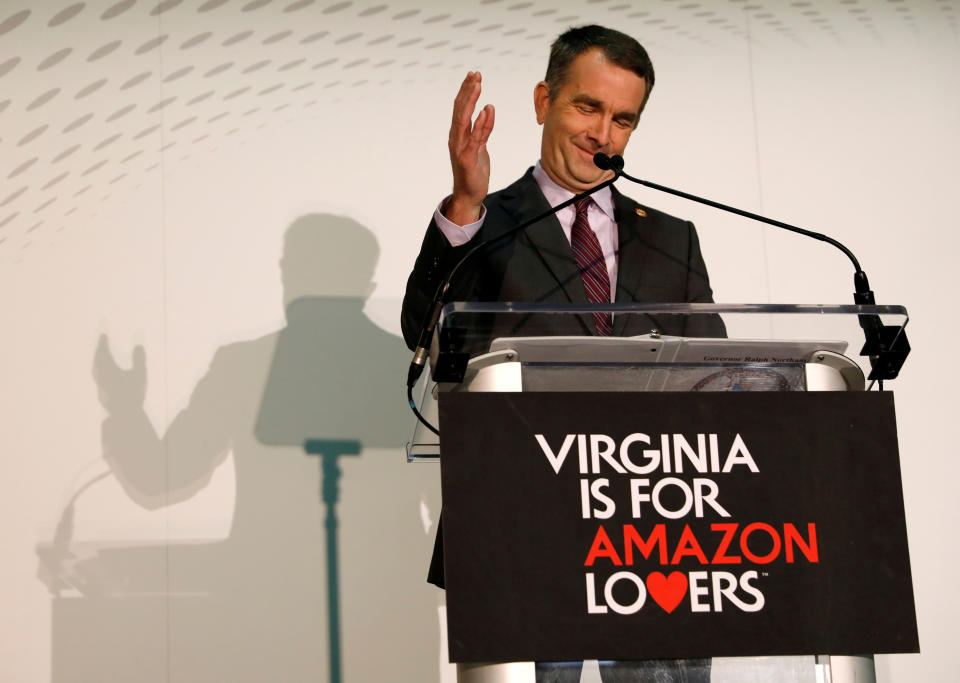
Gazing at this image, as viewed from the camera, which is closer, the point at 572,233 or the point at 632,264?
Answer: the point at 632,264

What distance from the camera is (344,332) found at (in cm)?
314

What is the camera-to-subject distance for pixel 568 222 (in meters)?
2.43

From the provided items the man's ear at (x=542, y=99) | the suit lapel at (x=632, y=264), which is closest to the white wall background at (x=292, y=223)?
the man's ear at (x=542, y=99)

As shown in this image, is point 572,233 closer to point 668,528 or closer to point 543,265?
point 543,265

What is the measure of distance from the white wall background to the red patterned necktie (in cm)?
89

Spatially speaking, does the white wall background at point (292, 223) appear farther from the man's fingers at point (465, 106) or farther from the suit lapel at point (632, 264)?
the man's fingers at point (465, 106)

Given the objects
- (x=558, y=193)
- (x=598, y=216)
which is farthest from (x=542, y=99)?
(x=598, y=216)

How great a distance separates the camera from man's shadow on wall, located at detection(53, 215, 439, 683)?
9.50 ft

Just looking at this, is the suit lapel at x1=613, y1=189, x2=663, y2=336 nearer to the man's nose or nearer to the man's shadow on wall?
the man's nose

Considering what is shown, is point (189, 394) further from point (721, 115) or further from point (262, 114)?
point (721, 115)

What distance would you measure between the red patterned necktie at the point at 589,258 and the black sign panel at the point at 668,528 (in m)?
0.80

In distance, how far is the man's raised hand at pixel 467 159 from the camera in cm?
192

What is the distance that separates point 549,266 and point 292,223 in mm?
1171

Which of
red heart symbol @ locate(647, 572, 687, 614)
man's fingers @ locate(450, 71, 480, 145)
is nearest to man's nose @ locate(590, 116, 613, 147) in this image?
man's fingers @ locate(450, 71, 480, 145)
